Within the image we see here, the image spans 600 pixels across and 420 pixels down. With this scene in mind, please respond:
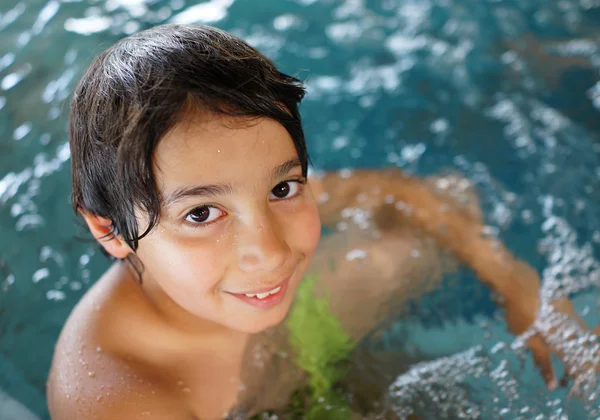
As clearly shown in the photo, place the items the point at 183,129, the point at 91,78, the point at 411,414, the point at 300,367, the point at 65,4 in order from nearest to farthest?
the point at 183,129, the point at 91,78, the point at 411,414, the point at 300,367, the point at 65,4

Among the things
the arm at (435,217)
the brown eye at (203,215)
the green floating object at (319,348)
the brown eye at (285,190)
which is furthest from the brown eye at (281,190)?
the arm at (435,217)

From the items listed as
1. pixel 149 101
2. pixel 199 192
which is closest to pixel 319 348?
pixel 199 192

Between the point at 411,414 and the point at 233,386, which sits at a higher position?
the point at 233,386

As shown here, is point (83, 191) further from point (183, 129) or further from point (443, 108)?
point (443, 108)

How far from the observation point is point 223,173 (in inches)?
39.6

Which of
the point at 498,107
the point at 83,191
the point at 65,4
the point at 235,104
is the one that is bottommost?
the point at 498,107

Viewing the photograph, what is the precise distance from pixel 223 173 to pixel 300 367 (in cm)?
59

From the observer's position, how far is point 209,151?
3.26ft

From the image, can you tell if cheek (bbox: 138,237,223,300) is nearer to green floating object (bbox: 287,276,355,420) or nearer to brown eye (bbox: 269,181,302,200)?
brown eye (bbox: 269,181,302,200)

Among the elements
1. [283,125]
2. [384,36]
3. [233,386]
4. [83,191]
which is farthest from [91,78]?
[384,36]

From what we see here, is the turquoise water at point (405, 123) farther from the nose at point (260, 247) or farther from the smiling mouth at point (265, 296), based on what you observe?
the nose at point (260, 247)

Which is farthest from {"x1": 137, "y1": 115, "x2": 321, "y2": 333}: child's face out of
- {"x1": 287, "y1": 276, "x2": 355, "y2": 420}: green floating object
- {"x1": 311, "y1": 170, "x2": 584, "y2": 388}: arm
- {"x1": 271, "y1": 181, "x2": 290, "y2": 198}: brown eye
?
{"x1": 311, "y1": 170, "x2": 584, "y2": 388}: arm

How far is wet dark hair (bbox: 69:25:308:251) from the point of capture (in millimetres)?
983

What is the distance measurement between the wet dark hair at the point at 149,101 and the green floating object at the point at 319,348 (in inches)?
19.9
